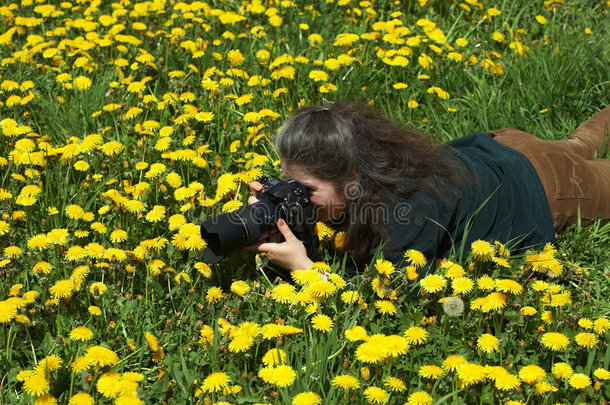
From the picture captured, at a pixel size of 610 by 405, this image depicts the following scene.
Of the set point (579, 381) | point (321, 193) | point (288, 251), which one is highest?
point (321, 193)

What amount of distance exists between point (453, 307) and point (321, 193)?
68 cm

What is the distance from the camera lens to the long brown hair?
254 cm

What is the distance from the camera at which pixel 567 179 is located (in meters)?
2.97

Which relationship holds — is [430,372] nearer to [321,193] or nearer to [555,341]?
[555,341]

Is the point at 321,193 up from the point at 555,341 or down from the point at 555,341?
up

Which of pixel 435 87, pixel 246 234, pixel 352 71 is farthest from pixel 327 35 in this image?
pixel 246 234

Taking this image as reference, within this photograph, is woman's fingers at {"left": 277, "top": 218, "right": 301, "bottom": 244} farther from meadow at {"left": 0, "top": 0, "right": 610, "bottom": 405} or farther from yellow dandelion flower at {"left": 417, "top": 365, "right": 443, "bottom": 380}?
yellow dandelion flower at {"left": 417, "top": 365, "right": 443, "bottom": 380}

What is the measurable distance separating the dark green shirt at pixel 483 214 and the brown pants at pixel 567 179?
9 cm

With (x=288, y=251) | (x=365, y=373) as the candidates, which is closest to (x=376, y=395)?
(x=365, y=373)

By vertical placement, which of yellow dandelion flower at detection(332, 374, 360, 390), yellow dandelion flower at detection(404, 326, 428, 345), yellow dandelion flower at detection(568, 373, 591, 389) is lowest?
yellow dandelion flower at detection(568, 373, 591, 389)

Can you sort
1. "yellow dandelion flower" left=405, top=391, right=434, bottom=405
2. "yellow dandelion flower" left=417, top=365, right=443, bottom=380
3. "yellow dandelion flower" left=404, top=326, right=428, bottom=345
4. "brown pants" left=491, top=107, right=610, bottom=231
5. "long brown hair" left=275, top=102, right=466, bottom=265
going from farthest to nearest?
"brown pants" left=491, top=107, right=610, bottom=231 → "long brown hair" left=275, top=102, right=466, bottom=265 → "yellow dandelion flower" left=404, top=326, right=428, bottom=345 → "yellow dandelion flower" left=417, top=365, right=443, bottom=380 → "yellow dandelion flower" left=405, top=391, right=434, bottom=405

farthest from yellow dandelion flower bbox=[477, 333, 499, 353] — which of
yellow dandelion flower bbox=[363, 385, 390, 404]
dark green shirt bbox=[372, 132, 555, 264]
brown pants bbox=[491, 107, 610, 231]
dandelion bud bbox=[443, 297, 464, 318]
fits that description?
brown pants bbox=[491, 107, 610, 231]

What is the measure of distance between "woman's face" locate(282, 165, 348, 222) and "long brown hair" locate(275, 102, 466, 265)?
0.02 metres

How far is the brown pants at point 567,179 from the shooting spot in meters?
2.94
